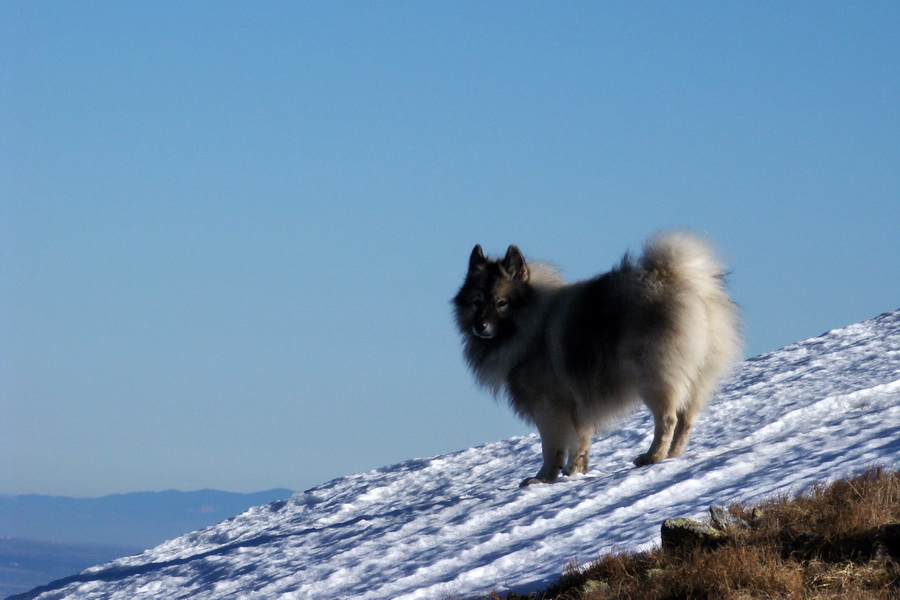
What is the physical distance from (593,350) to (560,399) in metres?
0.73

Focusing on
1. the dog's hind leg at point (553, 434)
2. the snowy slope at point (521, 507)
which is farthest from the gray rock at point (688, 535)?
the dog's hind leg at point (553, 434)

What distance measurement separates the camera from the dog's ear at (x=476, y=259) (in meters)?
10.5

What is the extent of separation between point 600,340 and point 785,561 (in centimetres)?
389

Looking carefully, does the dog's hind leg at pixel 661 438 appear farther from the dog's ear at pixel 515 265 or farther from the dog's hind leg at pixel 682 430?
the dog's ear at pixel 515 265

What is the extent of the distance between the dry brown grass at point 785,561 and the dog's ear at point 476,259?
4.75 metres

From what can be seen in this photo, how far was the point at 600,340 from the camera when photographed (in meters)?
9.31

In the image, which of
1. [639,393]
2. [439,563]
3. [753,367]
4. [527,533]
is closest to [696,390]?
[639,393]

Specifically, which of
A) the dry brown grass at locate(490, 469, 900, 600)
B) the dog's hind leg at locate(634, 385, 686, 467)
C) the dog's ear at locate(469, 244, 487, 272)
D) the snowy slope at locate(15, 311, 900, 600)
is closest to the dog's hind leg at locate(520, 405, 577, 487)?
the snowy slope at locate(15, 311, 900, 600)

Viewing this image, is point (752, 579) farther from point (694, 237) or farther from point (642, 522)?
point (694, 237)

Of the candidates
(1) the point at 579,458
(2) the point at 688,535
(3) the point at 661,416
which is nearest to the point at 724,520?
(2) the point at 688,535

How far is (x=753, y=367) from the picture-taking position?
15391mm

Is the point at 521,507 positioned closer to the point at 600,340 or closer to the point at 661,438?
→ the point at 661,438

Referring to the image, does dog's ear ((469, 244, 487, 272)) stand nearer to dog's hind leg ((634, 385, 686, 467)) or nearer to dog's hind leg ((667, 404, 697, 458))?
dog's hind leg ((634, 385, 686, 467))

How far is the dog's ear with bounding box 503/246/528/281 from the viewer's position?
10.3 m
